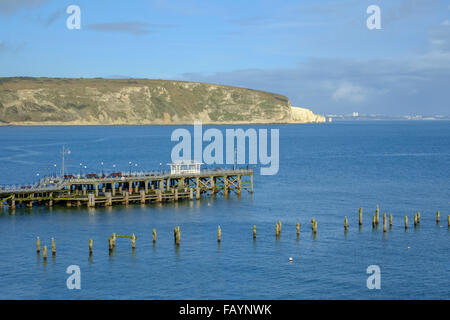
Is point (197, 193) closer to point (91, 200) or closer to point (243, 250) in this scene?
point (91, 200)

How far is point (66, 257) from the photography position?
58062 mm

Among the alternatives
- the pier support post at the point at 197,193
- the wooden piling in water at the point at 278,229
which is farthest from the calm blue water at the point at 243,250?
the pier support post at the point at 197,193

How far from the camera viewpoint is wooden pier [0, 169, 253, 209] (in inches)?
3297

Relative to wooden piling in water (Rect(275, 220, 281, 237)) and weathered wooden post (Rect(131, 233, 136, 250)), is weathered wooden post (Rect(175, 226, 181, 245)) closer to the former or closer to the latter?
weathered wooden post (Rect(131, 233, 136, 250))

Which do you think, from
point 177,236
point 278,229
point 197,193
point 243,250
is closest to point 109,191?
point 197,193

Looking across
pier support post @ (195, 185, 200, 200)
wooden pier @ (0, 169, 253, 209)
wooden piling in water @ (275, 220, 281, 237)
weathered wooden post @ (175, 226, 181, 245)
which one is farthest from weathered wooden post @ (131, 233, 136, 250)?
pier support post @ (195, 185, 200, 200)

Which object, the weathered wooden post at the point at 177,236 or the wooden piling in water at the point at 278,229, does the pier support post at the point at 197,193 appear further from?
the weathered wooden post at the point at 177,236
